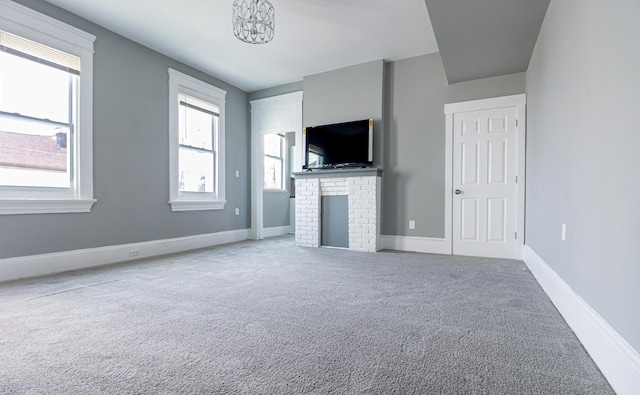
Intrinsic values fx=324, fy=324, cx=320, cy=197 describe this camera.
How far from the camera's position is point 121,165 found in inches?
157

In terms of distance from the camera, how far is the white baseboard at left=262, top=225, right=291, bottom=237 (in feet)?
21.1

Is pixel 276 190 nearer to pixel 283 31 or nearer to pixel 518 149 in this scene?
pixel 283 31

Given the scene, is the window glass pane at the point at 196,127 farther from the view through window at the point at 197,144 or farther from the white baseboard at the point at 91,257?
the white baseboard at the point at 91,257

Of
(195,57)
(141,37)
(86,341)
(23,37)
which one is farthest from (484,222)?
(23,37)

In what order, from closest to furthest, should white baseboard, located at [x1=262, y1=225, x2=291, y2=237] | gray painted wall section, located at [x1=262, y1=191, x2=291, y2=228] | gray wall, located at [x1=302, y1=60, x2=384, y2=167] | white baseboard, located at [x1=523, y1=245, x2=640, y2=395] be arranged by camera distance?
white baseboard, located at [x1=523, y1=245, x2=640, y2=395], gray wall, located at [x1=302, y1=60, x2=384, y2=167], white baseboard, located at [x1=262, y1=225, x2=291, y2=237], gray painted wall section, located at [x1=262, y1=191, x2=291, y2=228]

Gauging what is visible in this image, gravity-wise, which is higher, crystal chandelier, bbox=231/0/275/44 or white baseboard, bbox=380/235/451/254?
crystal chandelier, bbox=231/0/275/44

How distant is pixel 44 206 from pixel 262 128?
3492 mm

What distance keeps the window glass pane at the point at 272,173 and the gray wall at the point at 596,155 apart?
5270mm

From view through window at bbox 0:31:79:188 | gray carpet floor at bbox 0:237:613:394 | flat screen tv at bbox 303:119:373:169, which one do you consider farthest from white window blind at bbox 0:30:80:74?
flat screen tv at bbox 303:119:373:169

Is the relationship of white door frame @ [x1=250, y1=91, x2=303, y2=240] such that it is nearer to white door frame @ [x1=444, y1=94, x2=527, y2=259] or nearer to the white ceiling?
the white ceiling

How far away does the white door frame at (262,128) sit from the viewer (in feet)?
18.6

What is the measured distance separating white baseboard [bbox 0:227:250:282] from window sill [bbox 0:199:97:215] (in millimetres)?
443

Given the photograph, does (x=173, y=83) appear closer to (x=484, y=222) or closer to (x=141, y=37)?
(x=141, y=37)

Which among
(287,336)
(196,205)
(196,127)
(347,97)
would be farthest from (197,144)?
(287,336)
